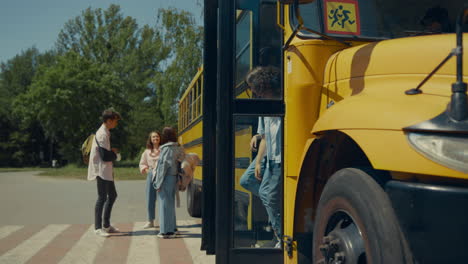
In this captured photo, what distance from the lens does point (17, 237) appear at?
699 cm

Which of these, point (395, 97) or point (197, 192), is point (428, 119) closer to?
point (395, 97)

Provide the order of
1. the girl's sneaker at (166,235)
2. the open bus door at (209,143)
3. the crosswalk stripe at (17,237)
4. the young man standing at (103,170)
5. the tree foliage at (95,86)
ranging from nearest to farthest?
1. the open bus door at (209,143)
2. the crosswalk stripe at (17,237)
3. the girl's sneaker at (166,235)
4. the young man standing at (103,170)
5. the tree foliage at (95,86)

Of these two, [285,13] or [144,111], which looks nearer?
[285,13]

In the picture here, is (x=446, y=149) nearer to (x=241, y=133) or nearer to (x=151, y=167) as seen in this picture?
(x=241, y=133)

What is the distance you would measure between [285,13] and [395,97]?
1.23 metres

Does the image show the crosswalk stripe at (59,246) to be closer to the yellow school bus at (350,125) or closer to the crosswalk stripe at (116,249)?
the crosswalk stripe at (116,249)

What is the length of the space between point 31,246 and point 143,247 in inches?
51.9

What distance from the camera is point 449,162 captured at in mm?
2023

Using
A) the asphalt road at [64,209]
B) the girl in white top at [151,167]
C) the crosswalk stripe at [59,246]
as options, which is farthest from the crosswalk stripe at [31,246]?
the girl in white top at [151,167]

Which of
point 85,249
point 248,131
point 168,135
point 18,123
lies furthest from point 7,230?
point 18,123

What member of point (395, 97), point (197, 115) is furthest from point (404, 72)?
point (197, 115)

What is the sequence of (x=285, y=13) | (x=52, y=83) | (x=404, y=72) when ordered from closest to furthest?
(x=404, y=72), (x=285, y=13), (x=52, y=83)

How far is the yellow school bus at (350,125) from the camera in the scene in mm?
2080

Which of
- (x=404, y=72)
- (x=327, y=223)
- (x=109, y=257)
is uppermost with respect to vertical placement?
(x=404, y=72)
